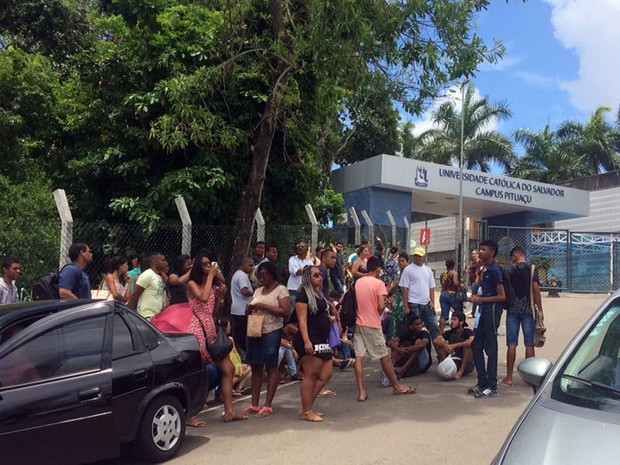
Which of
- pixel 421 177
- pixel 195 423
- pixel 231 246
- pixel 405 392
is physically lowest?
pixel 195 423

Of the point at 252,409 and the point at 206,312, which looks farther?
the point at 252,409

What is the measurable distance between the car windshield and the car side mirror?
0.54 ft

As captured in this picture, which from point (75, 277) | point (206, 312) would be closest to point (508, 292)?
point (206, 312)

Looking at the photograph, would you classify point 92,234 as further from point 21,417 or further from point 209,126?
point 21,417

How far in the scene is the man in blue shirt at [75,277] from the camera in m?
6.69

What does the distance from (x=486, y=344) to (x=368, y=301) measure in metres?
1.50

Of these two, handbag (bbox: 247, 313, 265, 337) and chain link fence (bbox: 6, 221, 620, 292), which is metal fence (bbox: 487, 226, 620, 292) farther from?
handbag (bbox: 247, 313, 265, 337)

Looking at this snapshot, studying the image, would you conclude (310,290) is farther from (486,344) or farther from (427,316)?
(427,316)

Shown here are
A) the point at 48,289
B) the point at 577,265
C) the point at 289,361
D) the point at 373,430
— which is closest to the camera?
the point at 373,430

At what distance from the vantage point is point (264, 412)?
685 cm

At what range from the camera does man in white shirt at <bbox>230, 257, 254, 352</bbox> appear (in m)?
8.45

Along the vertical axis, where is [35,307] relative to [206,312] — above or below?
above

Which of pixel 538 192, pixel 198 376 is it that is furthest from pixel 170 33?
pixel 538 192

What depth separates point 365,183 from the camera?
23.9 metres
